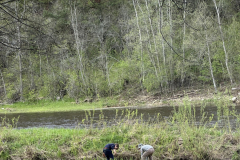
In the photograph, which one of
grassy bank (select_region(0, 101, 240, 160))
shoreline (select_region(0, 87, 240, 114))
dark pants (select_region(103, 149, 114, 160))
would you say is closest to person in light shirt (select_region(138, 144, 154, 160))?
dark pants (select_region(103, 149, 114, 160))

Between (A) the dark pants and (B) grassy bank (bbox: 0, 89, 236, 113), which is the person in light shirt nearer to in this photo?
(A) the dark pants

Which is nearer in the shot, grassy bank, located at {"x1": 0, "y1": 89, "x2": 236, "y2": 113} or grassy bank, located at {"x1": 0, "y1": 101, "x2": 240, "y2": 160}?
grassy bank, located at {"x1": 0, "y1": 101, "x2": 240, "y2": 160}

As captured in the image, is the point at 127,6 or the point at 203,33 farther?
the point at 127,6

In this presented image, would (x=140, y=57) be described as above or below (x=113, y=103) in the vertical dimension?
above

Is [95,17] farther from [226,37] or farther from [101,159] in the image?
[101,159]

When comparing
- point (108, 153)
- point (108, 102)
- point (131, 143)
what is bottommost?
point (131, 143)

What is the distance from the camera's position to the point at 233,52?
83.8ft

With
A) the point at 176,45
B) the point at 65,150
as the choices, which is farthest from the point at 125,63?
the point at 65,150

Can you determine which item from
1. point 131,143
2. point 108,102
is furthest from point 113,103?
point 131,143

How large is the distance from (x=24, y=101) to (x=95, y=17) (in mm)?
17279

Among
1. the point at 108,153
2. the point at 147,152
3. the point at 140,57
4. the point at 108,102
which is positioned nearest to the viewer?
the point at 147,152

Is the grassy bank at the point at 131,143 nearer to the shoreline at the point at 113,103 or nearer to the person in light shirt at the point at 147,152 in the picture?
the person in light shirt at the point at 147,152

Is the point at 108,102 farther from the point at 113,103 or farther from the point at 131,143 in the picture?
the point at 131,143

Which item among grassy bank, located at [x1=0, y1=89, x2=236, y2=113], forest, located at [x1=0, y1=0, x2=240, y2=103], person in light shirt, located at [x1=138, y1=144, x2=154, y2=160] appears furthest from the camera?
forest, located at [x1=0, y1=0, x2=240, y2=103]
